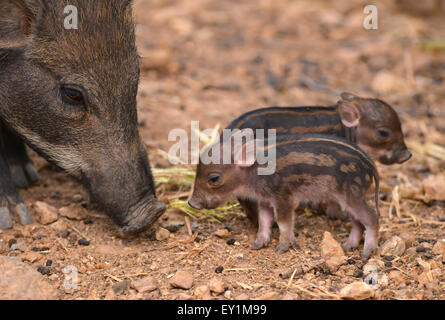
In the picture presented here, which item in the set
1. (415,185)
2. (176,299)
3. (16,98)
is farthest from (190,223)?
(415,185)

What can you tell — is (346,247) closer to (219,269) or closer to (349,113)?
(219,269)

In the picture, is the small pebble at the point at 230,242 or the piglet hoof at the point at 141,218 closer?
the piglet hoof at the point at 141,218

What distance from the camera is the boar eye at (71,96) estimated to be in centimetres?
411

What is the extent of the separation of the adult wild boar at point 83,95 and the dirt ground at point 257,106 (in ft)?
1.29

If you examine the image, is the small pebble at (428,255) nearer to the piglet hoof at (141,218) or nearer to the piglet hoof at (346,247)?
the piglet hoof at (346,247)

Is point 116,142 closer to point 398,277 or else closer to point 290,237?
point 290,237

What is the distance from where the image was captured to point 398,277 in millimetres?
3818

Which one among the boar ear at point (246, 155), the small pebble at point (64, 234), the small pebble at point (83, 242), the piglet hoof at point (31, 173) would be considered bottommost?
the small pebble at point (83, 242)

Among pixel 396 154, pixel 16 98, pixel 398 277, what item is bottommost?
pixel 398 277

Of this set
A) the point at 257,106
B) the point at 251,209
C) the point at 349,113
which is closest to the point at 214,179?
the point at 251,209

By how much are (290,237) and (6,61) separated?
7.20 ft

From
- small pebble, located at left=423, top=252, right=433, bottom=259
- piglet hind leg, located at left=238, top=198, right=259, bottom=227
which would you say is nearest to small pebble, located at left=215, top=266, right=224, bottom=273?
piglet hind leg, located at left=238, top=198, right=259, bottom=227

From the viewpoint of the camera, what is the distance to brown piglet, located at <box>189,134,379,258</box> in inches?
162

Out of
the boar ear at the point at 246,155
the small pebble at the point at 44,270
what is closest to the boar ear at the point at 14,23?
the small pebble at the point at 44,270
